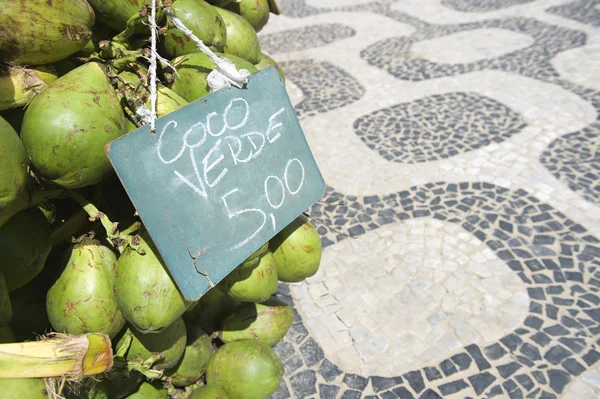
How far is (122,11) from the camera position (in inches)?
59.7

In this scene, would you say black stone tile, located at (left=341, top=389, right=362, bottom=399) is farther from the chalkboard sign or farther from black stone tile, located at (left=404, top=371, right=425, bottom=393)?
the chalkboard sign

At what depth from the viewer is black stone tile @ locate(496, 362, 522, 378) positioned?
97.3 inches

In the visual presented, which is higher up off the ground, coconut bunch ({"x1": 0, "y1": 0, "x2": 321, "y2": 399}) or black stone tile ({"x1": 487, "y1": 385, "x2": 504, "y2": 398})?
coconut bunch ({"x1": 0, "y1": 0, "x2": 321, "y2": 399})

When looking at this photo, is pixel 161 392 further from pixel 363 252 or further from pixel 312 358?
pixel 363 252

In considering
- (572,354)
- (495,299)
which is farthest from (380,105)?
(572,354)

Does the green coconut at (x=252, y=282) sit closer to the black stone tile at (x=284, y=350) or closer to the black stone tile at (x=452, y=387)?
the black stone tile at (x=284, y=350)

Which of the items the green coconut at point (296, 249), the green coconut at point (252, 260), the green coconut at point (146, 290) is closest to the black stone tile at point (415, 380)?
the green coconut at point (296, 249)

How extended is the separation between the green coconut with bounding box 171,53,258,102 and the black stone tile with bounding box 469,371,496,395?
1994mm

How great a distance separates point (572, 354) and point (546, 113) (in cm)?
311

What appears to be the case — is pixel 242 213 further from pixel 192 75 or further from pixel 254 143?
pixel 192 75

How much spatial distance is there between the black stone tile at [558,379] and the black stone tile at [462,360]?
0.40 metres

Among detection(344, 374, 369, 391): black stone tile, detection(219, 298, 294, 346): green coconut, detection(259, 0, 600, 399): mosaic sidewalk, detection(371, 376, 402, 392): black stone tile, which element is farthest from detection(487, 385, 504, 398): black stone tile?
detection(219, 298, 294, 346): green coconut

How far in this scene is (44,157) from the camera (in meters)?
1.25

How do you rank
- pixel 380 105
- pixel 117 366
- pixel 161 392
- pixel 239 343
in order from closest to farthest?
pixel 117 366 → pixel 161 392 → pixel 239 343 → pixel 380 105
